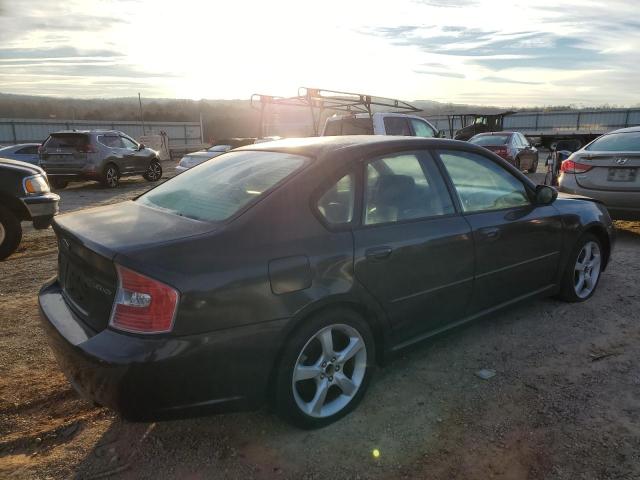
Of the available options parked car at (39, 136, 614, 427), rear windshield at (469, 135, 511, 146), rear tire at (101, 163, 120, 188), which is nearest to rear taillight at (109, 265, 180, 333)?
parked car at (39, 136, 614, 427)

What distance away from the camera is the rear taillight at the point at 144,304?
6.68 ft

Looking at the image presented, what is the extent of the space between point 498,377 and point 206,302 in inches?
79.2

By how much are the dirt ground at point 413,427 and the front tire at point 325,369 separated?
116 mm

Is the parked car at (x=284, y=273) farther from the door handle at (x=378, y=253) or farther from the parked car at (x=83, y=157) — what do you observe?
the parked car at (x=83, y=157)

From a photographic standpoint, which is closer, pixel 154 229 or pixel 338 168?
pixel 154 229

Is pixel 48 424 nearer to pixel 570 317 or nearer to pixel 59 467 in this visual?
pixel 59 467

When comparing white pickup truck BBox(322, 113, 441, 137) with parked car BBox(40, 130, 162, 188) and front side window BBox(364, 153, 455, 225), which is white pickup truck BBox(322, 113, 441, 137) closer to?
parked car BBox(40, 130, 162, 188)

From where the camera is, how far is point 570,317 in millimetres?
3979

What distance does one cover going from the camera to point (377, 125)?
34.1 ft

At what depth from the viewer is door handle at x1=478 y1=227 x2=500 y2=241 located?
3.20 metres

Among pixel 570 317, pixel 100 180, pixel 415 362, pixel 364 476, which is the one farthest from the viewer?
pixel 100 180

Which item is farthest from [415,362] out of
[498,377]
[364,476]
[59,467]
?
[59,467]

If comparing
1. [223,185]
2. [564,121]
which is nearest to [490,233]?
[223,185]

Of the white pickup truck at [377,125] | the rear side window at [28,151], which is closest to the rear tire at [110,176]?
the rear side window at [28,151]
